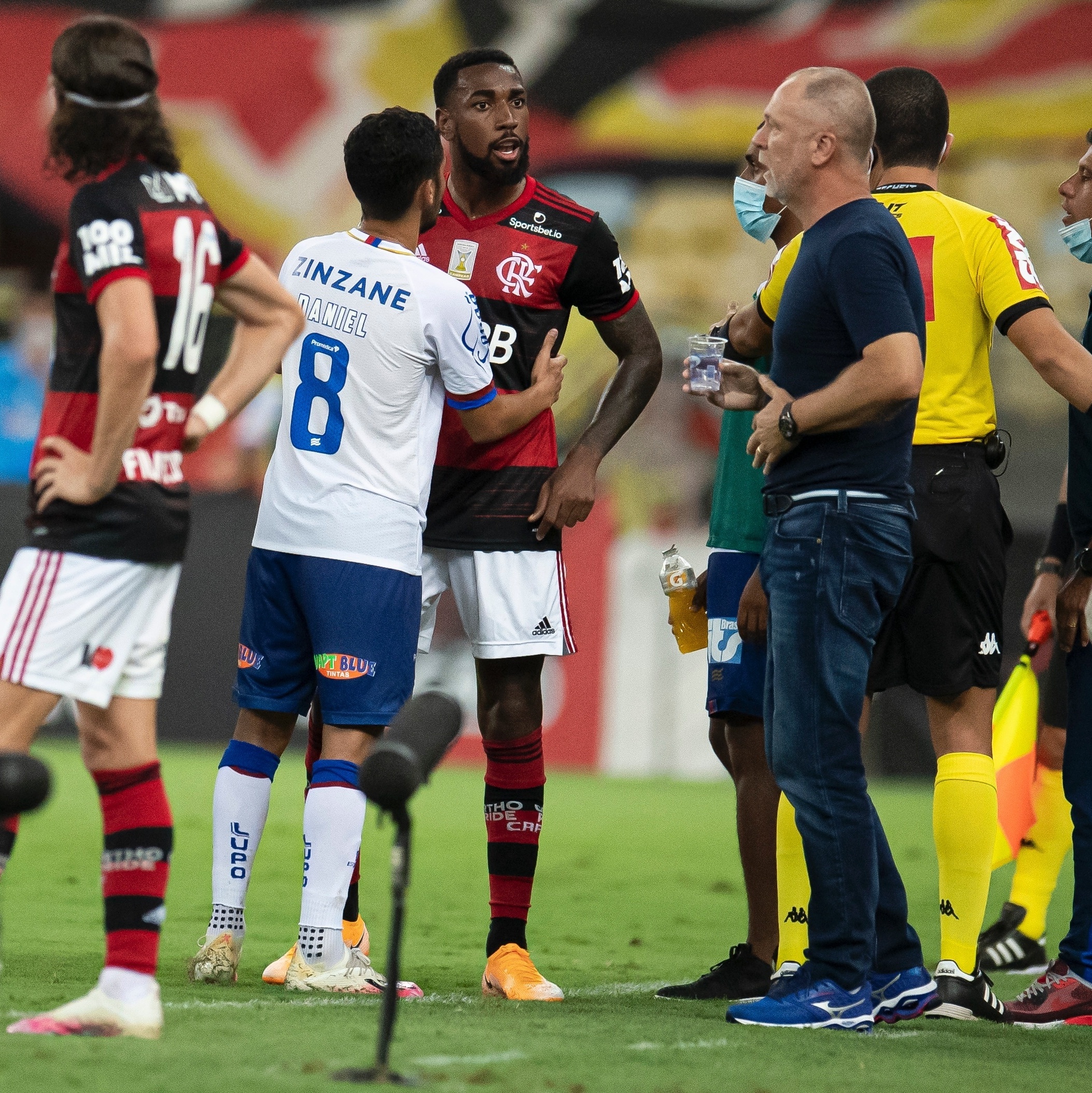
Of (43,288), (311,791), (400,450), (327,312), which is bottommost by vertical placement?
(311,791)

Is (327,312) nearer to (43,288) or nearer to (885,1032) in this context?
(885,1032)

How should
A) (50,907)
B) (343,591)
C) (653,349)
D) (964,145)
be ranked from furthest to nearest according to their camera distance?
(964,145)
(50,907)
(653,349)
(343,591)

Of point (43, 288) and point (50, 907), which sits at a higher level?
point (43, 288)

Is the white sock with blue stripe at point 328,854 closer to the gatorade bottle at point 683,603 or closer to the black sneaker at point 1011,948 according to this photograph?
the gatorade bottle at point 683,603

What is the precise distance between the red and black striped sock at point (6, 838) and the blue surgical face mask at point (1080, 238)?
10.7 feet

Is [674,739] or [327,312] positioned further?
[674,739]

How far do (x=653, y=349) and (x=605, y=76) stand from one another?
13.6 meters

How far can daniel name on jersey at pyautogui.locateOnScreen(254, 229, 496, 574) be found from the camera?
4266 millimetres

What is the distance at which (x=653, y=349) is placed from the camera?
505cm

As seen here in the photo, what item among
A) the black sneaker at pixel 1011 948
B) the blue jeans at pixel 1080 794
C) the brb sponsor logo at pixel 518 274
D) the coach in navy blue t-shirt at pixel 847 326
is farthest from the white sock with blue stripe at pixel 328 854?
the black sneaker at pixel 1011 948

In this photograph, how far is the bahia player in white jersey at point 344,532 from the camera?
4.22 meters

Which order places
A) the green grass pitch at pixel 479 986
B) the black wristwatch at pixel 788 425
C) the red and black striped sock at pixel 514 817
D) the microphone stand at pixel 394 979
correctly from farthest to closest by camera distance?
the red and black striped sock at pixel 514 817 < the black wristwatch at pixel 788 425 < the green grass pitch at pixel 479 986 < the microphone stand at pixel 394 979

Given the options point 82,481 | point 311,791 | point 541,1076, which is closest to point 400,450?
point 311,791

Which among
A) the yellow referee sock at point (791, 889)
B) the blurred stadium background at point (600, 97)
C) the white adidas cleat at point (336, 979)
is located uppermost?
the blurred stadium background at point (600, 97)
